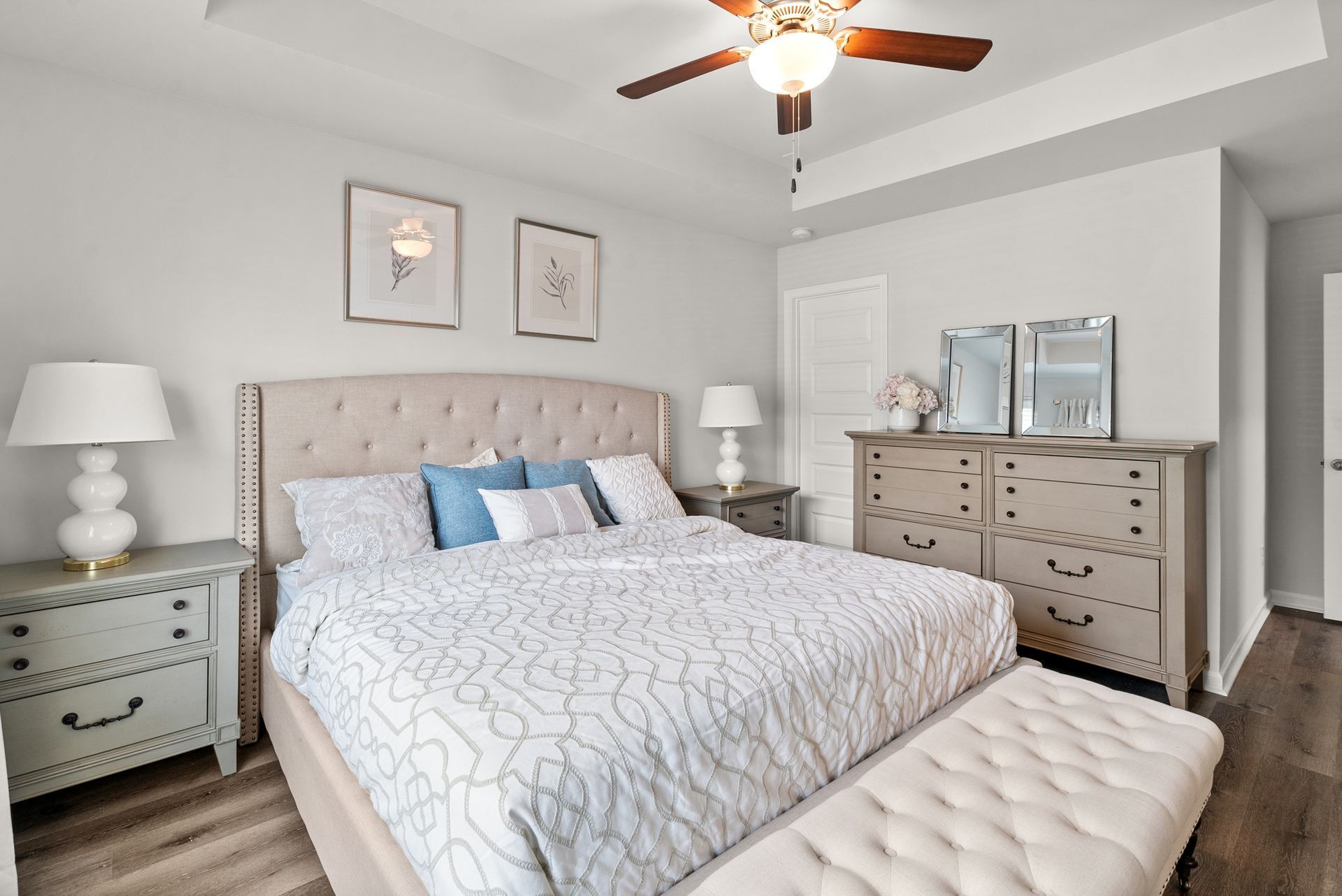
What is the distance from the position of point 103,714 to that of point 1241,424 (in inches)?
184

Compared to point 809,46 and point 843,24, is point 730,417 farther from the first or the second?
point 809,46

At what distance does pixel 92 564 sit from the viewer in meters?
2.04

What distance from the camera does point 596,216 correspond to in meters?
3.58

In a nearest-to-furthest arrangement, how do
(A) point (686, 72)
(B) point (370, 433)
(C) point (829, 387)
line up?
(A) point (686, 72)
(B) point (370, 433)
(C) point (829, 387)

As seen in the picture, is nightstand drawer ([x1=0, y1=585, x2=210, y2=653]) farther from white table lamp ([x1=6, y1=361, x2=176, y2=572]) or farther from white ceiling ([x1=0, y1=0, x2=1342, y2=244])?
white ceiling ([x1=0, y1=0, x2=1342, y2=244])

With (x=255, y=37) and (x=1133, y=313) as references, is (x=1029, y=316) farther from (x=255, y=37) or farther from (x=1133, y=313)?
(x=255, y=37)

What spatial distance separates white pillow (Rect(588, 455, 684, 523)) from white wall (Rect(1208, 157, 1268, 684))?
244 centimetres

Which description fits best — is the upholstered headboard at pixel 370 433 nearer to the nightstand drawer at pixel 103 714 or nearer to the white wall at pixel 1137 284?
the nightstand drawer at pixel 103 714

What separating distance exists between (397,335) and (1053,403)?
123 inches

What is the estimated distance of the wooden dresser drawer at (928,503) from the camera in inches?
129

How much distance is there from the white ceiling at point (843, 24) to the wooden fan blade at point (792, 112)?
0.34 meters

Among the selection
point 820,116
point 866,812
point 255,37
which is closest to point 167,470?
point 255,37

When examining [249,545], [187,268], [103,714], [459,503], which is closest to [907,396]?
[459,503]

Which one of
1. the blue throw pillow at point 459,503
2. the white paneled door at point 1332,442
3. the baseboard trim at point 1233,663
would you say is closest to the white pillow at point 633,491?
the blue throw pillow at point 459,503
